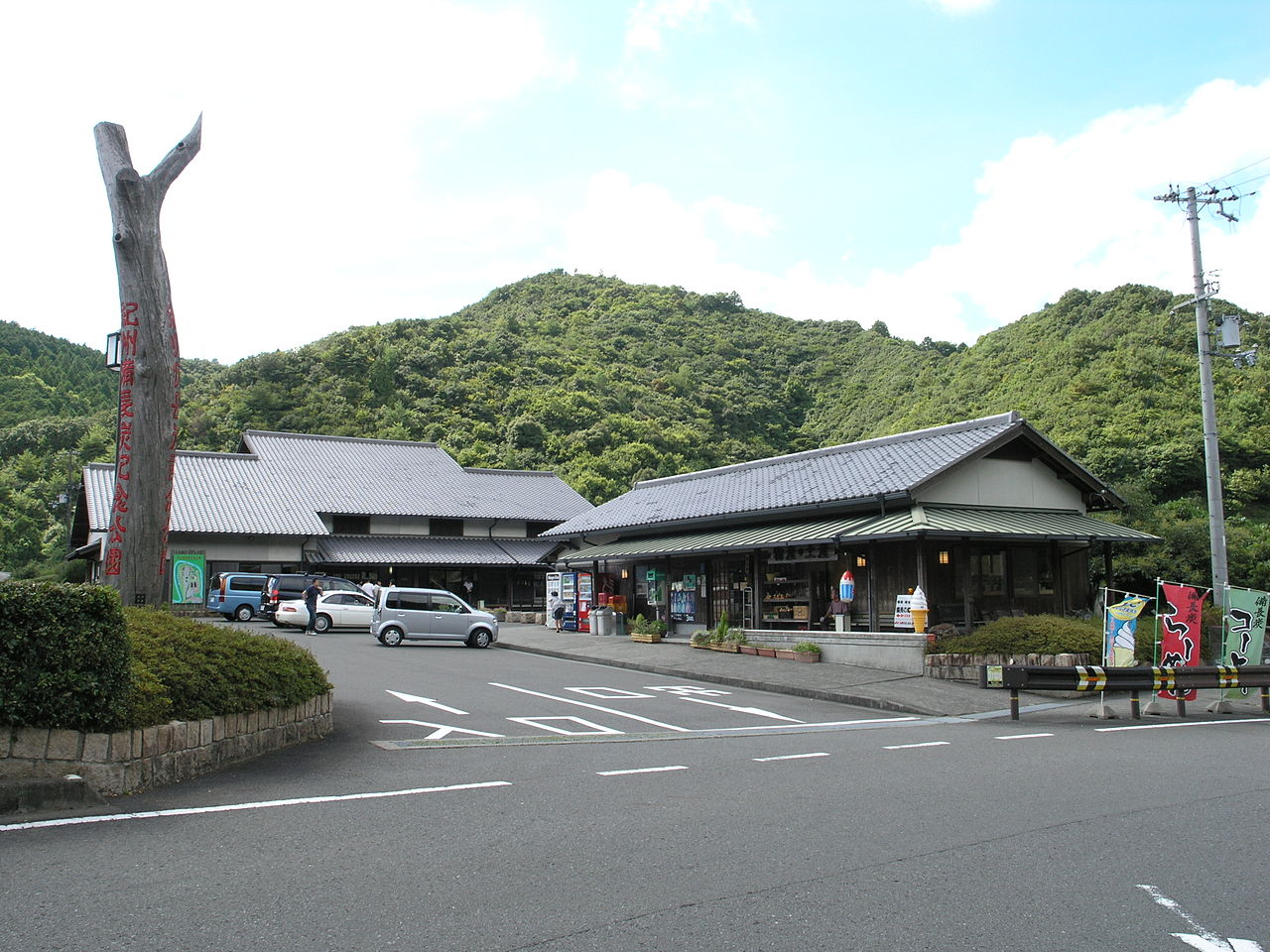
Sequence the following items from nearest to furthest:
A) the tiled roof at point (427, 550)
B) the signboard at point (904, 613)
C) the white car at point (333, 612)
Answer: the signboard at point (904, 613) < the white car at point (333, 612) < the tiled roof at point (427, 550)

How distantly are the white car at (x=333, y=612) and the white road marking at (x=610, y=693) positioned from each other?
14985mm

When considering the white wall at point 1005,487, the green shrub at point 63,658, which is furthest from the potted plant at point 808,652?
the green shrub at point 63,658

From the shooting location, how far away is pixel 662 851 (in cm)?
609

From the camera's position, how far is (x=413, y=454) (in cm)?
4994

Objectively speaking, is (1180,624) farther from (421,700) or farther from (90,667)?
(90,667)

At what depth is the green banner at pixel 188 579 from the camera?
34.9 metres

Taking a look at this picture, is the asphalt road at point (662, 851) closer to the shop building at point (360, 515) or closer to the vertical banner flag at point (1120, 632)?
the vertical banner flag at point (1120, 632)

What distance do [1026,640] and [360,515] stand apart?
103 ft

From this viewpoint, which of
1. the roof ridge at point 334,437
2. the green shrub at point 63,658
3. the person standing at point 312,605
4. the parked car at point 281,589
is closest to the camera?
the green shrub at point 63,658

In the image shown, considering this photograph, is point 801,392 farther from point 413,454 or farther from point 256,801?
point 256,801

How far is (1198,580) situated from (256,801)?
26887 millimetres

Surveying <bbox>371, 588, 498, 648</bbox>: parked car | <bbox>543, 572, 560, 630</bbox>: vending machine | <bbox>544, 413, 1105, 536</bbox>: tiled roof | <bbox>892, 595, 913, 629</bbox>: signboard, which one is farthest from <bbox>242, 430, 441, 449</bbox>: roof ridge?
<bbox>892, 595, 913, 629</bbox>: signboard

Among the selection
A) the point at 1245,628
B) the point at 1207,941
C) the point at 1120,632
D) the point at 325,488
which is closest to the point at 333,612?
the point at 325,488

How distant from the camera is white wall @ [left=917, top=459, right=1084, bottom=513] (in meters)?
21.9
